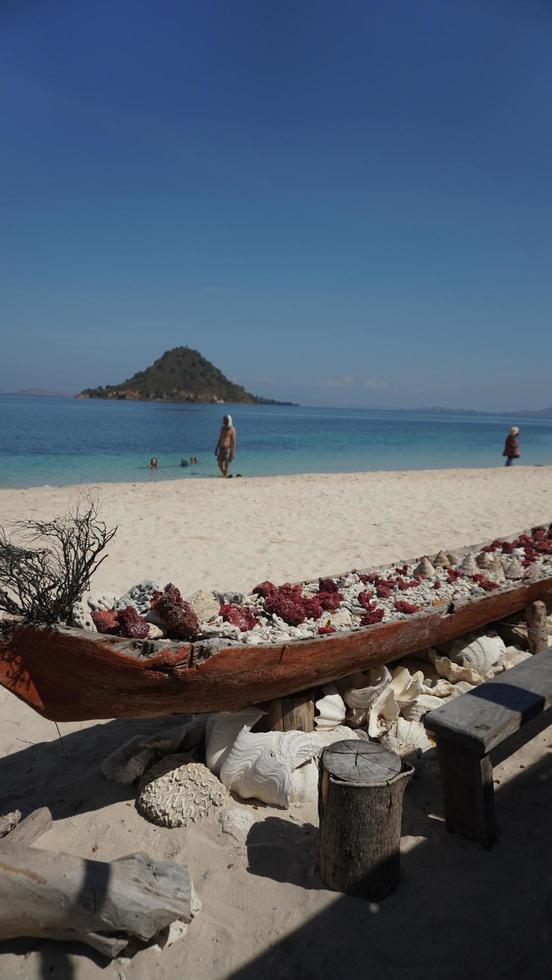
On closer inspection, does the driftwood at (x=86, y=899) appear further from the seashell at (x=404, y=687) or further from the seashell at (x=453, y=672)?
the seashell at (x=453, y=672)

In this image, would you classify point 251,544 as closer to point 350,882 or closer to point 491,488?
point 350,882

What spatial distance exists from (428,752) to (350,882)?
4.70ft

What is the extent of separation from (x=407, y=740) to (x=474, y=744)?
1.08 metres

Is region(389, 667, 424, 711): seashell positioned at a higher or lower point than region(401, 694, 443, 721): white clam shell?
higher

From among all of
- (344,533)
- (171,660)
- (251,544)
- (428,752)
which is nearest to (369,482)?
(344,533)

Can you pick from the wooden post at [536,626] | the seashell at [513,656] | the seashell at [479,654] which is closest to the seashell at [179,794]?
the seashell at [479,654]

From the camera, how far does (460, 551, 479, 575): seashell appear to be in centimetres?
566

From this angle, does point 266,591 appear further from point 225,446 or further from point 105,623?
point 225,446

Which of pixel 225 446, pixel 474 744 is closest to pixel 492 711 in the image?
pixel 474 744

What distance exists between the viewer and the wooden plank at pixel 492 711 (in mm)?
3037

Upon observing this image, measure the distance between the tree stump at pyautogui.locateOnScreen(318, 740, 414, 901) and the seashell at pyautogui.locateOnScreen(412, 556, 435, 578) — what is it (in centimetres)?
281

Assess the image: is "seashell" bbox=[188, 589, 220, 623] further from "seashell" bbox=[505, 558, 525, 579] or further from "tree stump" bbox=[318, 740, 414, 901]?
"seashell" bbox=[505, 558, 525, 579]

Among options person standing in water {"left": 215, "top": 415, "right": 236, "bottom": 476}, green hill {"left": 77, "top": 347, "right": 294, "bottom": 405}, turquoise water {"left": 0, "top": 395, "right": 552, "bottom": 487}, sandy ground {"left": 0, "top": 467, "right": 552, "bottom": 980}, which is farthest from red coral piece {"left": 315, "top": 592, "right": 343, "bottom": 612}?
green hill {"left": 77, "top": 347, "right": 294, "bottom": 405}

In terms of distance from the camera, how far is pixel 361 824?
271 centimetres
